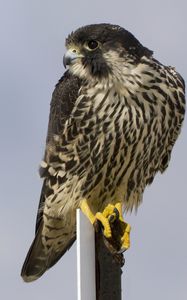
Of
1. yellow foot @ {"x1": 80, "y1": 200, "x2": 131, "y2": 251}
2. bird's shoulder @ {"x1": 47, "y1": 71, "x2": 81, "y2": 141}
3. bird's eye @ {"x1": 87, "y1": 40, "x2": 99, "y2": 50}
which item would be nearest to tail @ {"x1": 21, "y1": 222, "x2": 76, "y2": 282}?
bird's shoulder @ {"x1": 47, "y1": 71, "x2": 81, "y2": 141}

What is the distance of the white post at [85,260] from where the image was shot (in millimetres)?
3773

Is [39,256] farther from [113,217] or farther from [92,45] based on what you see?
[113,217]

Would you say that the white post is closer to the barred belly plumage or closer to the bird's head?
the barred belly plumage

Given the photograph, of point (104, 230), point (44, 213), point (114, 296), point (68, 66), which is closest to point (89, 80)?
point (68, 66)

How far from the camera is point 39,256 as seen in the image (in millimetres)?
7203

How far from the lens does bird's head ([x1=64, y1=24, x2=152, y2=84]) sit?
6191mm

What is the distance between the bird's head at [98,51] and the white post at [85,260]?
222 centimetres

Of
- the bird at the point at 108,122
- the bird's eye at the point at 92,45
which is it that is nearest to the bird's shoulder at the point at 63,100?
the bird at the point at 108,122

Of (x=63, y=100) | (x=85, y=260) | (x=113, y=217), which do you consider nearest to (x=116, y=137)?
(x=63, y=100)

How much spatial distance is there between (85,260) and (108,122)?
209 cm

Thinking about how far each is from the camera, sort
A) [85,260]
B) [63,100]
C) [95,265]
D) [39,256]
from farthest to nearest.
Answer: [39,256] < [63,100] < [95,265] < [85,260]

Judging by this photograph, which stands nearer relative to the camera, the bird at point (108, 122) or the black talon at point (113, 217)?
the black talon at point (113, 217)

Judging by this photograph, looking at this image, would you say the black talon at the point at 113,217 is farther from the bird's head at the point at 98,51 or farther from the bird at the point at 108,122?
the bird's head at the point at 98,51

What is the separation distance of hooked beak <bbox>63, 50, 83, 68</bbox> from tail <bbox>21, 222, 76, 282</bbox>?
1627mm
